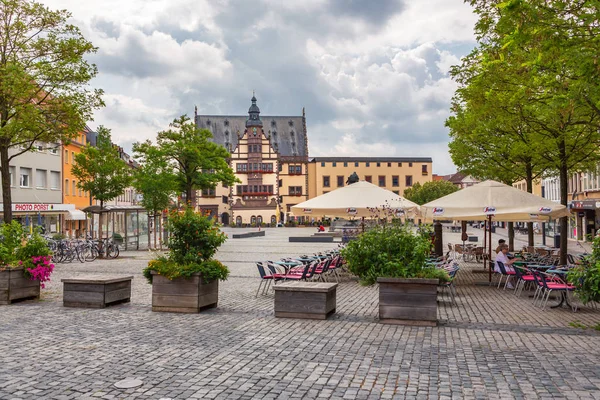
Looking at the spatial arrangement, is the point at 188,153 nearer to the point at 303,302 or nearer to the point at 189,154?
the point at 189,154

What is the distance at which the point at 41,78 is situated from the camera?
22.5 metres

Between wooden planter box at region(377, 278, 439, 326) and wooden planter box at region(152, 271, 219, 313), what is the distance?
3.45 meters

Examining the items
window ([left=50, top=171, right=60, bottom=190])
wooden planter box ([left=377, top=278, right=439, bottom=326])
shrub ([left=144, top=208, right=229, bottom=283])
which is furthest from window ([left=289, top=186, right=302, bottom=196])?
wooden planter box ([left=377, top=278, right=439, bottom=326])

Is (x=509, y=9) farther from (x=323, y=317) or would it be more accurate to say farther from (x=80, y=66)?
(x=80, y=66)

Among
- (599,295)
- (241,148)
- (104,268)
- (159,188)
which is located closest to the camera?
(599,295)

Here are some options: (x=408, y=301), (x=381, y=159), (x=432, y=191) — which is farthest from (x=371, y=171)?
(x=408, y=301)

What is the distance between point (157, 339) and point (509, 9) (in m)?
7.30

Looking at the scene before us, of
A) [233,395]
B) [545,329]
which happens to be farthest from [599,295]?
[233,395]

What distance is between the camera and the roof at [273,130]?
11756cm

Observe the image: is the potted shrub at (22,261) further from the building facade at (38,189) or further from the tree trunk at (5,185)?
the building facade at (38,189)

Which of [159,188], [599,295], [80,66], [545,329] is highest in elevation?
[80,66]

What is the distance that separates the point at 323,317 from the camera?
10.8 m

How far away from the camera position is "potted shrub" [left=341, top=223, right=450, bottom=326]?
400 inches

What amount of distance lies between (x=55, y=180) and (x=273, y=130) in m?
73.8
